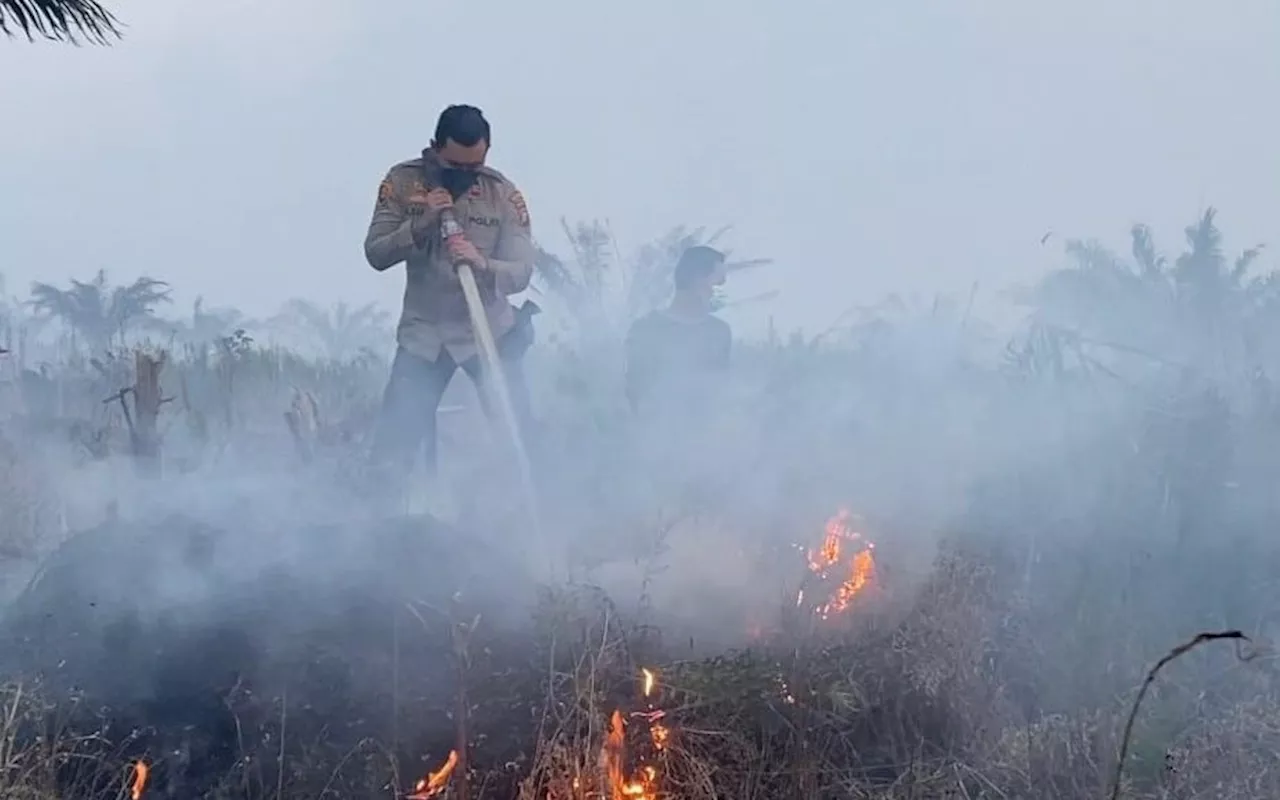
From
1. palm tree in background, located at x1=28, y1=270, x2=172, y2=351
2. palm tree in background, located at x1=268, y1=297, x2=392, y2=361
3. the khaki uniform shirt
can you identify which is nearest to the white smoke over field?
the khaki uniform shirt

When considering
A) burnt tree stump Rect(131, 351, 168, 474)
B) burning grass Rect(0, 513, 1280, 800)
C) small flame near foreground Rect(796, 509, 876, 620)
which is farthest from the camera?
burnt tree stump Rect(131, 351, 168, 474)

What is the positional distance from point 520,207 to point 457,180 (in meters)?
0.34

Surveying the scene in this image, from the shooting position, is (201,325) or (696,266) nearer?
(696,266)

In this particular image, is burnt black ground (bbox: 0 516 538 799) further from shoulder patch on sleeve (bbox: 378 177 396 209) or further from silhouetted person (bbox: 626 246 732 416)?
silhouetted person (bbox: 626 246 732 416)

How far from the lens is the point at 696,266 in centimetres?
690

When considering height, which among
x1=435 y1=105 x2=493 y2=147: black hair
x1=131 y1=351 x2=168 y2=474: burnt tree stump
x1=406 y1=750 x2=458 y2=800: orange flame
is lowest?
x1=406 y1=750 x2=458 y2=800: orange flame

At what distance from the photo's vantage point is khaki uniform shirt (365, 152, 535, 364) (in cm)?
539

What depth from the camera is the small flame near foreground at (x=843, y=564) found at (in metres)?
4.54

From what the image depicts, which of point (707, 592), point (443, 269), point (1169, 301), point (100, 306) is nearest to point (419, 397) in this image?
point (443, 269)

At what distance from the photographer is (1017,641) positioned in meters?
4.60

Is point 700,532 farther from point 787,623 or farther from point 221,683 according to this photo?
point 221,683

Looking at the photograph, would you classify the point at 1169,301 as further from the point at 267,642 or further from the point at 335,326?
the point at 335,326

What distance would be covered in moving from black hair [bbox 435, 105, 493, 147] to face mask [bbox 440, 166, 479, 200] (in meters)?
0.14

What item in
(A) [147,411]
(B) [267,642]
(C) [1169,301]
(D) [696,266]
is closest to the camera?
(B) [267,642]
